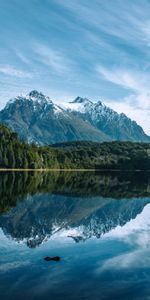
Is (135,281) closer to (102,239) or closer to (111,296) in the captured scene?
(111,296)

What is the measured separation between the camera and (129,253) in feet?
121

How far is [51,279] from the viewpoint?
2720 centimetres

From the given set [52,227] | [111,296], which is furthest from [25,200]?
[111,296]

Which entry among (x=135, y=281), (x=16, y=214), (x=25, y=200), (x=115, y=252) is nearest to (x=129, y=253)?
(x=115, y=252)

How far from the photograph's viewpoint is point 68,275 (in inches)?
1122

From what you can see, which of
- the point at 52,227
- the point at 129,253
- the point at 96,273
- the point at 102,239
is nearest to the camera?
the point at 96,273

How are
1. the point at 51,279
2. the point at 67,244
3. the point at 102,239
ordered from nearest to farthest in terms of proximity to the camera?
1. the point at 51,279
2. the point at 67,244
3. the point at 102,239

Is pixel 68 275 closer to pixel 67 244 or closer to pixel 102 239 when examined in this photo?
pixel 67 244

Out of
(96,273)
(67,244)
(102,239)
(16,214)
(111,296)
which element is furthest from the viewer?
(16,214)

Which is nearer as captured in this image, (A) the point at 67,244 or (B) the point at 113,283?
(B) the point at 113,283

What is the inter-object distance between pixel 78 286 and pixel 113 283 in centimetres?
259

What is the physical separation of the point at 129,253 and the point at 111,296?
12.7 m

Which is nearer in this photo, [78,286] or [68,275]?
[78,286]

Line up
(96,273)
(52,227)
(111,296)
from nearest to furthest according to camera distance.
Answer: (111,296) < (96,273) < (52,227)
